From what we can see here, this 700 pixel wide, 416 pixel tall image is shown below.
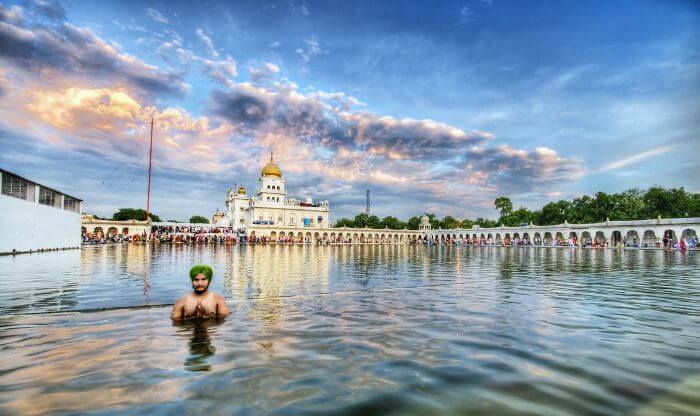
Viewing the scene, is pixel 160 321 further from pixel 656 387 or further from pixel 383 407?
pixel 656 387

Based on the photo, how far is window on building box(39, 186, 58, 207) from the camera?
93.9ft

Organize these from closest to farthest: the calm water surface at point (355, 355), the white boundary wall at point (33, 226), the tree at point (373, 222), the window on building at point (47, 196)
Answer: the calm water surface at point (355, 355) → the white boundary wall at point (33, 226) → the window on building at point (47, 196) → the tree at point (373, 222)

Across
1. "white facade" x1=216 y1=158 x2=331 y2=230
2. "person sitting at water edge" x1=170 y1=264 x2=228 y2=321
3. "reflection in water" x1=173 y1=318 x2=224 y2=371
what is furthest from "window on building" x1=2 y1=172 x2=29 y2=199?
"white facade" x1=216 y1=158 x2=331 y2=230

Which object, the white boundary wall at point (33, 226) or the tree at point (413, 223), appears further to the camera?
the tree at point (413, 223)

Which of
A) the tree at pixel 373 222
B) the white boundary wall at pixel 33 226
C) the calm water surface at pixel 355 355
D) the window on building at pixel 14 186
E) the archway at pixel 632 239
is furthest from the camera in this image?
the tree at pixel 373 222

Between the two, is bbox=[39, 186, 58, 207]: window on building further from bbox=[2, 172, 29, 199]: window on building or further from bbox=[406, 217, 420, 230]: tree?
bbox=[406, 217, 420, 230]: tree

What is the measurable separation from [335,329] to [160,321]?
10.1ft

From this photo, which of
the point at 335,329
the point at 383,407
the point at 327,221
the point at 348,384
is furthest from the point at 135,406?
the point at 327,221

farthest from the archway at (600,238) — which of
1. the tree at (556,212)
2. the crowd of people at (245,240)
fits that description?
the tree at (556,212)

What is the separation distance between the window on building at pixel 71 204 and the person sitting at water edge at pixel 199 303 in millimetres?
35948

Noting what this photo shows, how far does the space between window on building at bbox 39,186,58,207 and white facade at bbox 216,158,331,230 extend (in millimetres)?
48748

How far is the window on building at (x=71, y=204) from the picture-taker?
112 ft

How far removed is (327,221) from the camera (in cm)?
9550

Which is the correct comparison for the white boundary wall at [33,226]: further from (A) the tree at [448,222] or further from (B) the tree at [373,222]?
(A) the tree at [448,222]
